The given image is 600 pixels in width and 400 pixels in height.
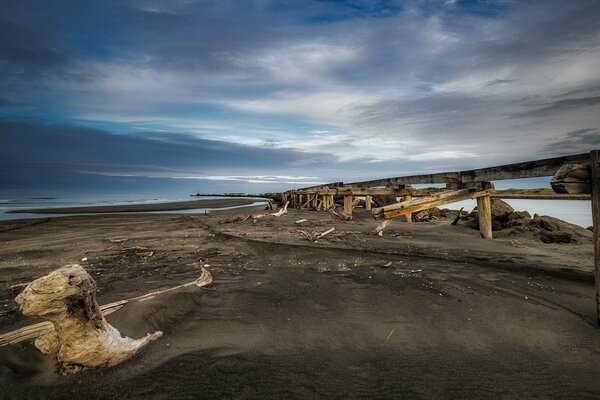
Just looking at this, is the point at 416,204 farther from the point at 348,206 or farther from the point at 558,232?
the point at 348,206

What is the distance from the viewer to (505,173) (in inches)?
242

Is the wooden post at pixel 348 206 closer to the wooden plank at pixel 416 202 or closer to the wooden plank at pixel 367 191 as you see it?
the wooden plank at pixel 367 191

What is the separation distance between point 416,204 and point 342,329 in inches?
194

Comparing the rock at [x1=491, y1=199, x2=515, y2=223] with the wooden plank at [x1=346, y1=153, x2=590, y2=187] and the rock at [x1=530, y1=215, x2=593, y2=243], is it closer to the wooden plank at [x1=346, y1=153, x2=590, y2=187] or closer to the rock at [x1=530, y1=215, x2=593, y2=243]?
the rock at [x1=530, y1=215, x2=593, y2=243]

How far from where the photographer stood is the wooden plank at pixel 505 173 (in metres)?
4.46

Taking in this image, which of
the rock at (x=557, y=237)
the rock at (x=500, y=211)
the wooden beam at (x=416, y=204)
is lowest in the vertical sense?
the rock at (x=557, y=237)

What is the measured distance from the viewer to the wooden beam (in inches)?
282

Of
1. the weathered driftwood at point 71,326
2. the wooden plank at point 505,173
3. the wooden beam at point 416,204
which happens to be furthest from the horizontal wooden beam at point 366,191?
the weathered driftwood at point 71,326

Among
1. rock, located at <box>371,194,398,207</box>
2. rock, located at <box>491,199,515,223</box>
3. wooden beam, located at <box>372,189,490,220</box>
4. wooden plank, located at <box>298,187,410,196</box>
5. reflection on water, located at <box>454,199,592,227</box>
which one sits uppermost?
wooden plank, located at <box>298,187,410,196</box>

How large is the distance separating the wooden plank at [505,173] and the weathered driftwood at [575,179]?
411mm

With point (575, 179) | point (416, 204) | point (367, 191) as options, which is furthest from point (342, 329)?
point (367, 191)

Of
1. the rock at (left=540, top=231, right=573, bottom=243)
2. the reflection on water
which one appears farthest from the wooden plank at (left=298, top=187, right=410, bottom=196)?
the reflection on water

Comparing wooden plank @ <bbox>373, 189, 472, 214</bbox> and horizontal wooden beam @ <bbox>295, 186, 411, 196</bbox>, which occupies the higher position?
horizontal wooden beam @ <bbox>295, 186, 411, 196</bbox>

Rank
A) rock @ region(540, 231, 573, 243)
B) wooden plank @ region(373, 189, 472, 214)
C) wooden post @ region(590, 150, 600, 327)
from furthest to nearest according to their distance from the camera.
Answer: rock @ region(540, 231, 573, 243)
wooden plank @ region(373, 189, 472, 214)
wooden post @ region(590, 150, 600, 327)
